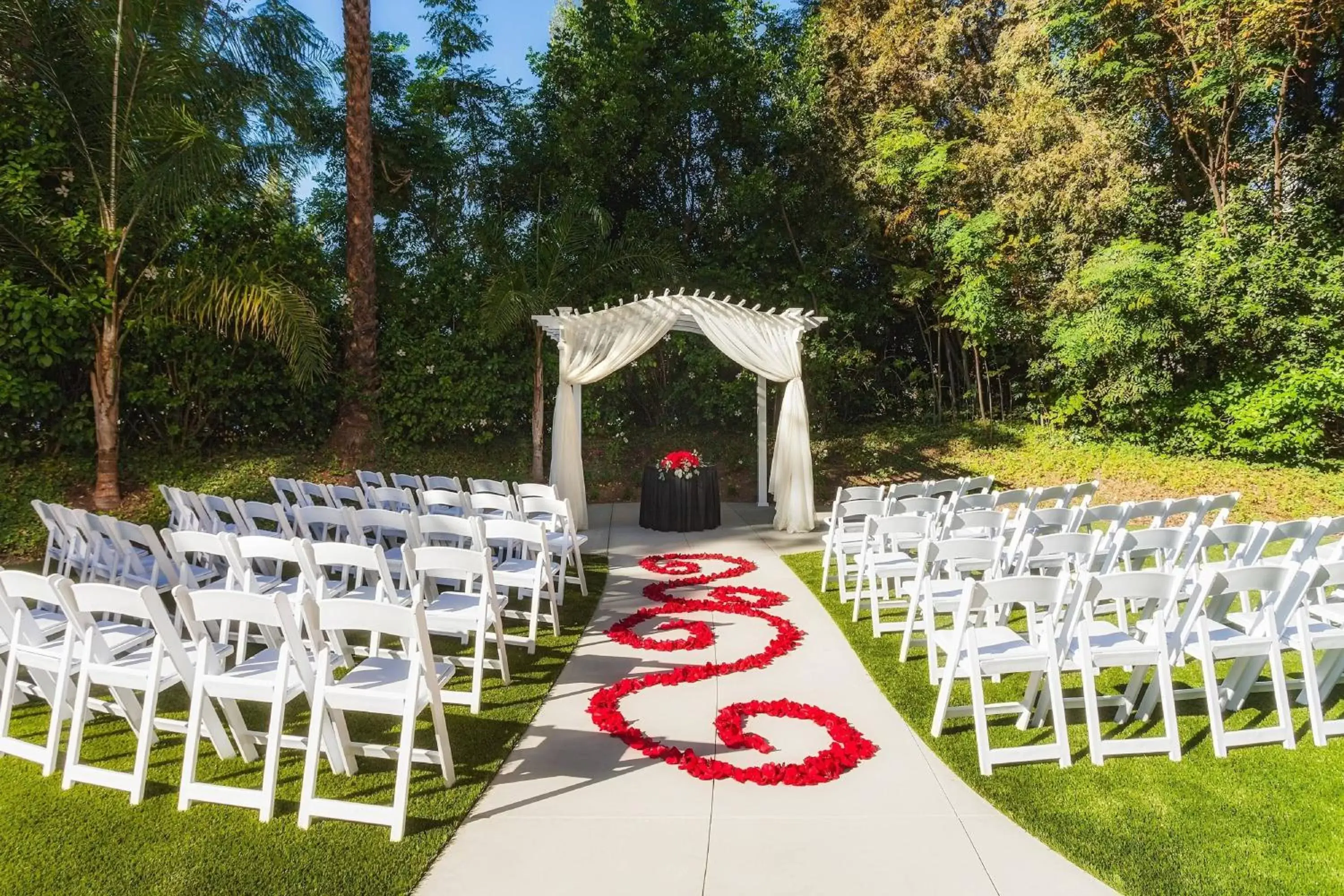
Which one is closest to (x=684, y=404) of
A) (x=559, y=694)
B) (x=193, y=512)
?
(x=193, y=512)

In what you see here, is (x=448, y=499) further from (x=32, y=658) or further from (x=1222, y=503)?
(x=1222, y=503)

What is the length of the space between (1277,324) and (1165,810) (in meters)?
11.8

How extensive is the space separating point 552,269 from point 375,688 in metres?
9.46

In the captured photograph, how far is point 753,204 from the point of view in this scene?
14.4m

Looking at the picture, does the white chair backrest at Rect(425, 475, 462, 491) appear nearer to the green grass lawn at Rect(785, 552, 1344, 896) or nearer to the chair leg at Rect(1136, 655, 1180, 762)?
the green grass lawn at Rect(785, 552, 1344, 896)

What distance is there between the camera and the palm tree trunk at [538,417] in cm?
1241

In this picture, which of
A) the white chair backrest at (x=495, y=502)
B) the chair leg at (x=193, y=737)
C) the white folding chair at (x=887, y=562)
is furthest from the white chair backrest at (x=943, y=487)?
the chair leg at (x=193, y=737)

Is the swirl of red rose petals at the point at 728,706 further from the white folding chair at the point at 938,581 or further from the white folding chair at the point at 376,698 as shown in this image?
the white folding chair at the point at 376,698

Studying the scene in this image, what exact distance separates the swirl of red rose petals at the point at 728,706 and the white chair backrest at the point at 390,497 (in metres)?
2.25

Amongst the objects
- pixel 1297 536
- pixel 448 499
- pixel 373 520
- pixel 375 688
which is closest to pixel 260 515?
pixel 373 520

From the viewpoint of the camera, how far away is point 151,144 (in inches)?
364

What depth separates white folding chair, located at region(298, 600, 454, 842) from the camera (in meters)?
3.07

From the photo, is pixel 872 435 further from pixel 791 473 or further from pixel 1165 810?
pixel 1165 810

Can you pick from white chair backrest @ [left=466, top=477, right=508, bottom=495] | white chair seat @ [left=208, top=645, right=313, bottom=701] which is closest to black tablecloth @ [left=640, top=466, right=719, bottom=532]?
white chair backrest @ [left=466, top=477, right=508, bottom=495]
